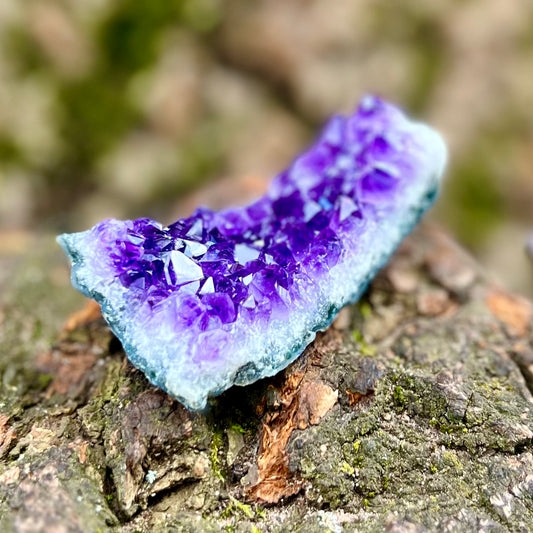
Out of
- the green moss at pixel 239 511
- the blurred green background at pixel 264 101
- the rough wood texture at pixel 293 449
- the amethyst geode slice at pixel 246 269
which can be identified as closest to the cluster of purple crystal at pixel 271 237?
the amethyst geode slice at pixel 246 269

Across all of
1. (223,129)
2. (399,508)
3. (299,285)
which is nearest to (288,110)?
(223,129)

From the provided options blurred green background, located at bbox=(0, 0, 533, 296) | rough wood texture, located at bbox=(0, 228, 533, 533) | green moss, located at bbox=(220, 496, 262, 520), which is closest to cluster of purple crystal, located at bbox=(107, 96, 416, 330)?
rough wood texture, located at bbox=(0, 228, 533, 533)

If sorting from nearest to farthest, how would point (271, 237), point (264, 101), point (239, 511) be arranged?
point (239, 511) → point (271, 237) → point (264, 101)

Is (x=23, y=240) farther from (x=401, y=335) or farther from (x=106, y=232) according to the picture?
(x=401, y=335)

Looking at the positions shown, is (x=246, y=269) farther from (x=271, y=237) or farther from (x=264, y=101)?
(x=264, y=101)

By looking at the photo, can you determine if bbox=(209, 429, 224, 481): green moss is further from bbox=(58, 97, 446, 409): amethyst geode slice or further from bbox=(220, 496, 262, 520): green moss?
bbox=(58, 97, 446, 409): amethyst geode slice

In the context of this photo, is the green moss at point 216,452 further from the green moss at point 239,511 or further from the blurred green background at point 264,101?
the blurred green background at point 264,101

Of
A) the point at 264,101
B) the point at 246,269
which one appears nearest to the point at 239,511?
the point at 246,269
